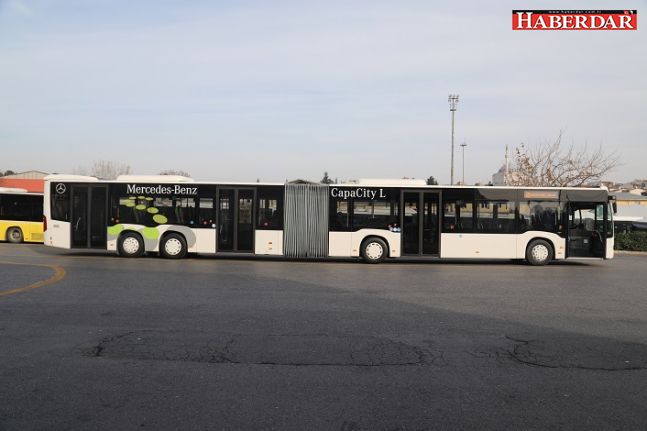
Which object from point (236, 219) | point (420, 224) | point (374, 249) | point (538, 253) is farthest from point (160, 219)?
point (538, 253)

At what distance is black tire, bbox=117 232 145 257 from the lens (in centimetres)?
1938

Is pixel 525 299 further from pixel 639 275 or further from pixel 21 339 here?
pixel 21 339

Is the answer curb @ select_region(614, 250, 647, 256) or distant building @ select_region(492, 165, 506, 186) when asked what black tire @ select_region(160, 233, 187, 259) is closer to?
curb @ select_region(614, 250, 647, 256)

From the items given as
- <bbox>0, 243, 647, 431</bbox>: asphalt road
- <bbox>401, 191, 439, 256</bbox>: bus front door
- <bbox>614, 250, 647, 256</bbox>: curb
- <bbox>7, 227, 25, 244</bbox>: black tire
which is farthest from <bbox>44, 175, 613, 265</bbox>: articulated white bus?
<bbox>7, 227, 25, 244</bbox>: black tire

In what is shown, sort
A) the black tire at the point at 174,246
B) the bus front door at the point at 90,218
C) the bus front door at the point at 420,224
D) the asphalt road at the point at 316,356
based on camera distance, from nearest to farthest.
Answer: the asphalt road at the point at 316,356
the bus front door at the point at 420,224
the black tire at the point at 174,246
the bus front door at the point at 90,218

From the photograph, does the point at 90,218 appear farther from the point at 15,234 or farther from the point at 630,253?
the point at 630,253

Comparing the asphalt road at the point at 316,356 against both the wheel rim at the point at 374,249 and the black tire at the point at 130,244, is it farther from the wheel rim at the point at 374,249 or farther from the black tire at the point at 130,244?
the black tire at the point at 130,244

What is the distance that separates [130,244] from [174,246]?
1.58 metres

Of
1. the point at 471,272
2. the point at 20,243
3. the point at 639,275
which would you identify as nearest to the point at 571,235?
the point at 639,275

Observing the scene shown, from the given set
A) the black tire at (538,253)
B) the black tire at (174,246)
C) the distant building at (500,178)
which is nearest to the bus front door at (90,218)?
the black tire at (174,246)

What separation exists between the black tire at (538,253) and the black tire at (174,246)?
11940 mm

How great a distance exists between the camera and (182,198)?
760 inches

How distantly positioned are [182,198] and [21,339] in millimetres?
12260

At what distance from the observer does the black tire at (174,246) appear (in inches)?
759
